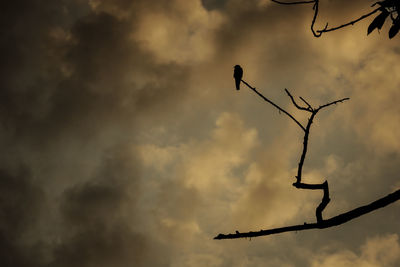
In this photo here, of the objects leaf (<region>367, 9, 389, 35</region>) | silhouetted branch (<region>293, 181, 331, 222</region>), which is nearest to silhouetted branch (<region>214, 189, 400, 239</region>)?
silhouetted branch (<region>293, 181, 331, 222</region>)

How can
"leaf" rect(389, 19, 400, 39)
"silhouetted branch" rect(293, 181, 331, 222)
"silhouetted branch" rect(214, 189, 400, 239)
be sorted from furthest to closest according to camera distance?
1. "leaf" rect(389, 19, 400, 39)
2. "silhouetted branch" rect(293, 181, 331, 222)
3. "silhouetted branch" rect(214, 189, 400, 239)

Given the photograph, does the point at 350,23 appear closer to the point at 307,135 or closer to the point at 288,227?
the point at 307,135

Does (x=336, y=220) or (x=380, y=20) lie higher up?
(x=380, y=20)

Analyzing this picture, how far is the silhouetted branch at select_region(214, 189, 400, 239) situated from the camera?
8.52ft

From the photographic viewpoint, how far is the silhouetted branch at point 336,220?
8.52 ft

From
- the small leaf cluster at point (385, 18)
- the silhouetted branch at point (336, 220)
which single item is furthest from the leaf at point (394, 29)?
the silhouetted branch at point (336, 220)

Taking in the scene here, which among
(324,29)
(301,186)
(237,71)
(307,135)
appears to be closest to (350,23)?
(324,29)

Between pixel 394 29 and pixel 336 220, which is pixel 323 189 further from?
pixel 394 29

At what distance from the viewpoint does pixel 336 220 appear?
9.18 ft

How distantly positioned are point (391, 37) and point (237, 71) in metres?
5.57

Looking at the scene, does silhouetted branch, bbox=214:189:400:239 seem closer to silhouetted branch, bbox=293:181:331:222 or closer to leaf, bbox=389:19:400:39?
silhouetted branch, bbox=293:181:331:222

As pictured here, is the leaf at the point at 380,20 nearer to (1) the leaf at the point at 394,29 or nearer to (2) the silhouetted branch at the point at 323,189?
(1) the leaf at the point at 394,29

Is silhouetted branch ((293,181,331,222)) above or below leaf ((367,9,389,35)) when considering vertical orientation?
below

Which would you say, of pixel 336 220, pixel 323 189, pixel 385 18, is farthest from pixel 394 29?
pixel 336 220
